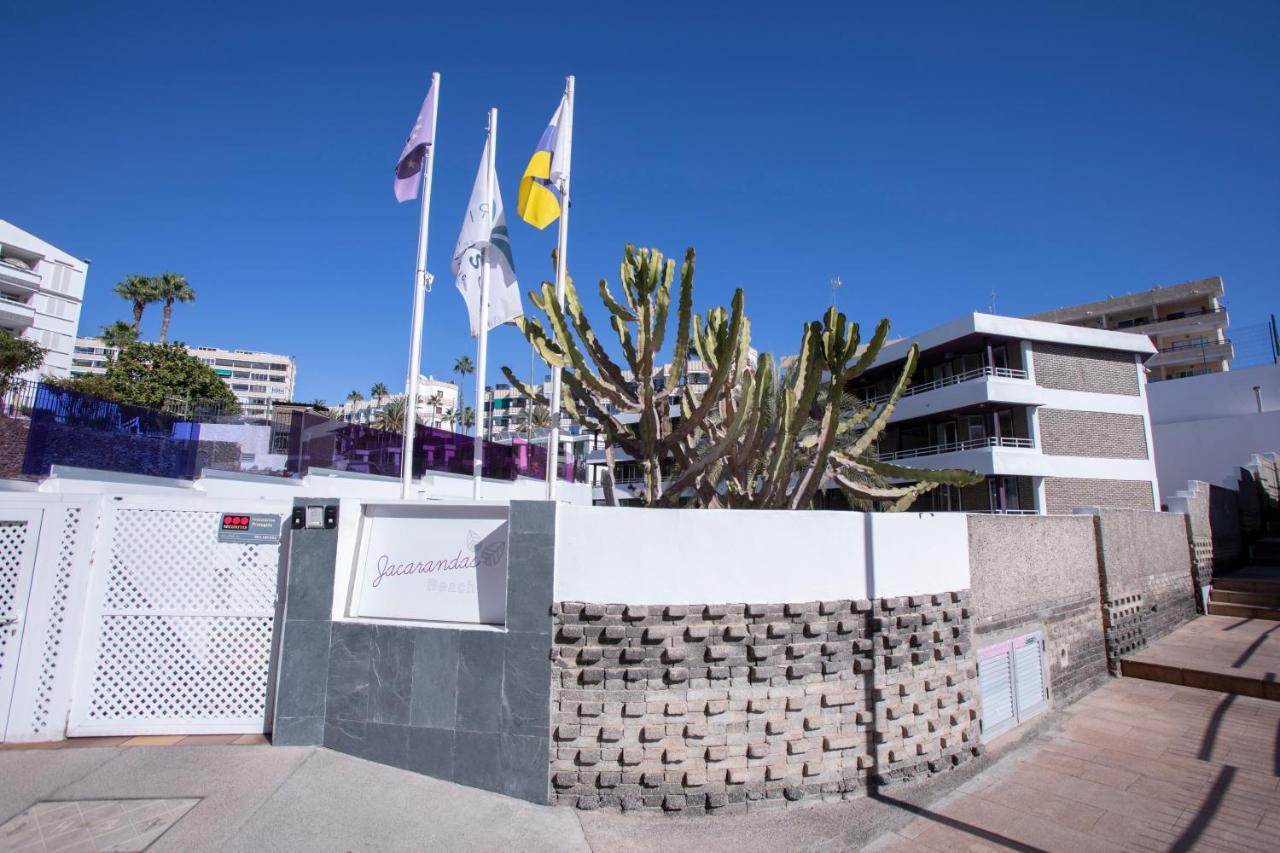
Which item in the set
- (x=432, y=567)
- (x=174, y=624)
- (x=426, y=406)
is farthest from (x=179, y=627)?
(x=426, y=406)

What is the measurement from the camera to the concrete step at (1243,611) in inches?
587

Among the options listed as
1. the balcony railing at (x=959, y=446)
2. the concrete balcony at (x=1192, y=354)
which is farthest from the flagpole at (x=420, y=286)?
the concrete balcony at (x=1192, y=354)

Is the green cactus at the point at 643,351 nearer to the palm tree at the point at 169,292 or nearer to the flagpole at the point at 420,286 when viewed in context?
the flagpole at the point at 420,286

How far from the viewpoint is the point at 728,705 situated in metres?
5.88

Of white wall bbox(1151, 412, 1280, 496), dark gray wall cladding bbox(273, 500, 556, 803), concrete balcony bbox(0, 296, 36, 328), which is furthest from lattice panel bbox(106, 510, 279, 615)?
concrete balcony bbox(0, 296, 36, 328)

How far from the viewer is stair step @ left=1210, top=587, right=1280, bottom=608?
50.3 feet

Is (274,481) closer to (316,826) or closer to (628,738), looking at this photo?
(316,826)

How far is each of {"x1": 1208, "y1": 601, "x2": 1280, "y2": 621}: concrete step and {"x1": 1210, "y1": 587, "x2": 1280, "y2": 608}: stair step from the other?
0.50 feet

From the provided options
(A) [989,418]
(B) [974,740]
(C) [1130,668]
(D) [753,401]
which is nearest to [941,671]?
(B) [974,740]

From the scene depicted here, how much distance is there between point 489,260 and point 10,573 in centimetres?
662

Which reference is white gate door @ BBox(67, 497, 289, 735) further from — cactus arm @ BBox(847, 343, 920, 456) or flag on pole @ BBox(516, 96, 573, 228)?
cactus arm @ BBox(847, 343, 920, 456)

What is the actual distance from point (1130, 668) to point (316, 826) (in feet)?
45.0

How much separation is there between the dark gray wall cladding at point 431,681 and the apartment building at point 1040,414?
73.6 feet

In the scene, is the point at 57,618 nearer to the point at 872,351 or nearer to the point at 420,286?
the point at 420,286
